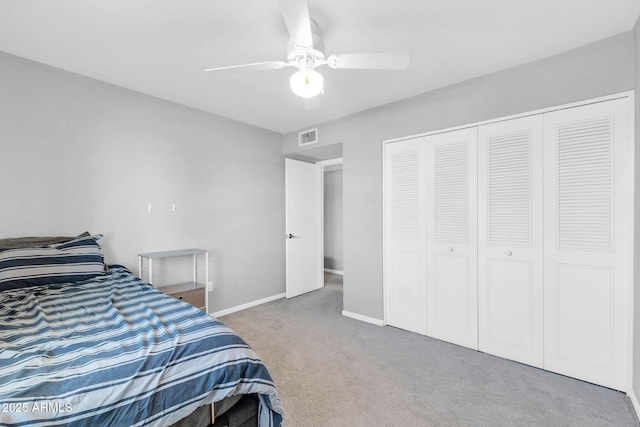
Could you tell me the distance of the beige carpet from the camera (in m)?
1.74

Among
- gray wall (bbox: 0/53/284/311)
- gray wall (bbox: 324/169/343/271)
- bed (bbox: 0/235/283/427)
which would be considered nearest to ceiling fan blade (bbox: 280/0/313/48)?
bed (bbox: 0/235/283/427)

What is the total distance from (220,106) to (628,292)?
3895mm

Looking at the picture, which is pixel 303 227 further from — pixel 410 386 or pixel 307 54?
pixel 307 54

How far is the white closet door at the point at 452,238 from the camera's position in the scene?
2.59 m

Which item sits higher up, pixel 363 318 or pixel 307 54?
pixel 307 54

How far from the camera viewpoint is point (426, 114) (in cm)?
286

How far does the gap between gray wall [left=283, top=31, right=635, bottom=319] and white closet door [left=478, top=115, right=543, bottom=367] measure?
9.1 inches

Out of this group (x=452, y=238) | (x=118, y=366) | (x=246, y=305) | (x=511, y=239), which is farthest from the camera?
(x=246, y=305)

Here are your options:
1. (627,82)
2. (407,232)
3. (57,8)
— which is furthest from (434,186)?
(57,8)

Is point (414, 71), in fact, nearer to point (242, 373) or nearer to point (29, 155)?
point (242, 373)

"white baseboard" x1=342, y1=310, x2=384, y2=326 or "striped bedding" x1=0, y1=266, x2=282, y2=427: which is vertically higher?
"striped bedding" x1=0, y1=266, x2=282, y2=427

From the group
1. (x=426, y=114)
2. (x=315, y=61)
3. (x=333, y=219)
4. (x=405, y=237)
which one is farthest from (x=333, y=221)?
(x=315, y=61)

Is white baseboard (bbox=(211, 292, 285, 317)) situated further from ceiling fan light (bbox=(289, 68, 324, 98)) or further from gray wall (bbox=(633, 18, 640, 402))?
gray wall (bbox=(633, 18, 640, 402))

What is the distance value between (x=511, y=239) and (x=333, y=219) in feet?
13.7
